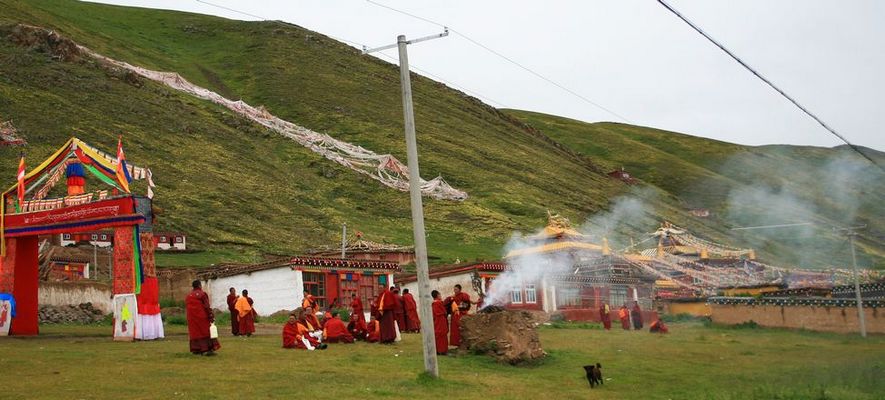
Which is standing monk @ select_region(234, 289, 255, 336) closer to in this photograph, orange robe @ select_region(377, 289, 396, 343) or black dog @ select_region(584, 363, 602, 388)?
orange robe @ select_region(377, 289, 396, 343)

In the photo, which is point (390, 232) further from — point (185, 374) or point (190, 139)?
point (185, 374)

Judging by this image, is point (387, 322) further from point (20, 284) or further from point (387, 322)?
point (20, 284)

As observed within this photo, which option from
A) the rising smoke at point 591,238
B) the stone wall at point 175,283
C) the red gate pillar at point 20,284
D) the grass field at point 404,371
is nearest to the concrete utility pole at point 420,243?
the grass field at point 404,371

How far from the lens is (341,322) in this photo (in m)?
24.6

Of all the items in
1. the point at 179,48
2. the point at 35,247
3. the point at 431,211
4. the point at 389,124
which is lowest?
the point at 35,247

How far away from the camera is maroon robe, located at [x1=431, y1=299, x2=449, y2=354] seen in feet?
71.5

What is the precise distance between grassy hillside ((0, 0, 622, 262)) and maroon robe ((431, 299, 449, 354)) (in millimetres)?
34963

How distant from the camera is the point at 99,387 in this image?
1491cm

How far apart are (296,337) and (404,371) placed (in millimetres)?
4452

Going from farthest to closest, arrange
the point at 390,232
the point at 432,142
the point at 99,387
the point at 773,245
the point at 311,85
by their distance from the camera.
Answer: the point at 311,85, the point at 432,142, the point at 773,245, the point at 390,232, the point at 99,387

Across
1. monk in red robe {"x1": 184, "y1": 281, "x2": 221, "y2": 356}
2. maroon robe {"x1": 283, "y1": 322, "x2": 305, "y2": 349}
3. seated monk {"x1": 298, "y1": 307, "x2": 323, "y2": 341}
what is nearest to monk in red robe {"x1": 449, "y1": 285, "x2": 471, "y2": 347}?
seated monk {"x1": 298, "y1": 307, "x2": 323, "y2": 341}

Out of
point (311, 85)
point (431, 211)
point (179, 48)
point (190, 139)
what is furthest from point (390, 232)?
point (179, 48)

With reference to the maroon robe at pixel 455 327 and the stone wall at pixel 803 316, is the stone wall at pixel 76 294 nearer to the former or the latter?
the maroon robe at pixel 455 327

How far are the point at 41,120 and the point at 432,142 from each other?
45756 millimetres
